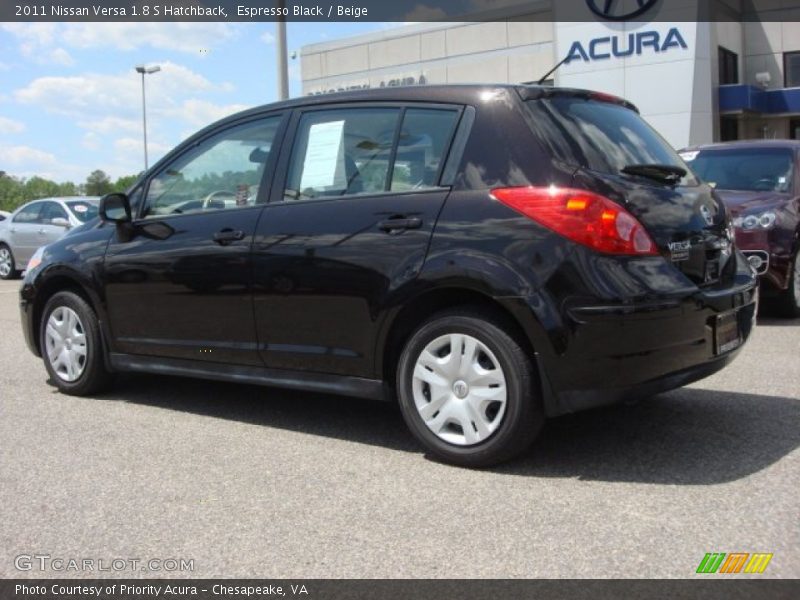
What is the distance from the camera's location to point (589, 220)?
3779 mm

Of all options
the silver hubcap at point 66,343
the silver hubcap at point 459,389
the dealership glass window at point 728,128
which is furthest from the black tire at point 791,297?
the dealership glass window at point 728,128

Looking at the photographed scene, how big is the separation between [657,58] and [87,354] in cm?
2495

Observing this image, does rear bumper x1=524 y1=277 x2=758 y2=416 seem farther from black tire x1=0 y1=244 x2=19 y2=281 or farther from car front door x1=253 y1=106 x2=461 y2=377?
black tire x1=0 y1=244 x2=19 y2=281

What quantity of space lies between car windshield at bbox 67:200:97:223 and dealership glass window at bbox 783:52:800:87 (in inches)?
926

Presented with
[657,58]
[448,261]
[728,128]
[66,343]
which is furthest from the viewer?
[728,128]

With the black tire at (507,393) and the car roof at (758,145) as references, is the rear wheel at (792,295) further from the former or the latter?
the black tire at (507,393)

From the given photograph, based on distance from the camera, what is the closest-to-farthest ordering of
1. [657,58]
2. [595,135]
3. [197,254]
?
[595,135], [197,254], [657,58]

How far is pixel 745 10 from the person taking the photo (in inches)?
1202

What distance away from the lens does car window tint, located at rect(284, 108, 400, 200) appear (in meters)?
4.48


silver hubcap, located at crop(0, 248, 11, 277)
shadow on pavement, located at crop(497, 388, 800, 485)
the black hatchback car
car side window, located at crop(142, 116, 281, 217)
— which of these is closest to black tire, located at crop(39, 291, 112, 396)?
the black hatchback car

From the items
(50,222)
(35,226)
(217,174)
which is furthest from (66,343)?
(35,226)

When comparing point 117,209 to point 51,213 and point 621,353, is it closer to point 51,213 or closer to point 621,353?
point 621,353

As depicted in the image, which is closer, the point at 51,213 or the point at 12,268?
the point at 51,213
